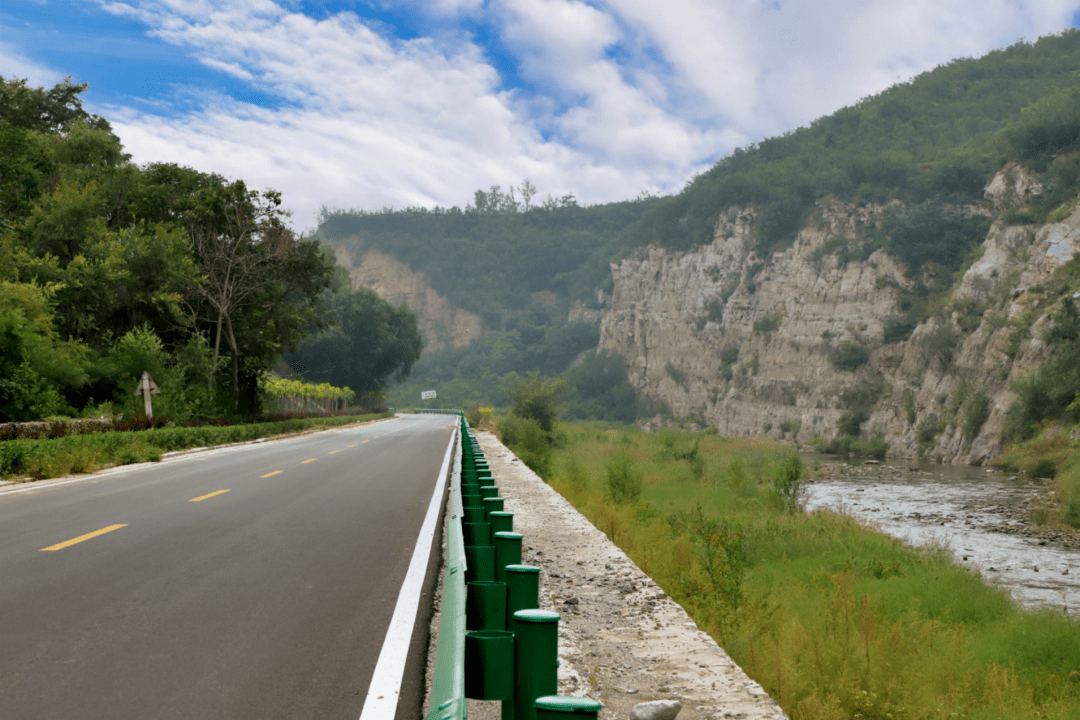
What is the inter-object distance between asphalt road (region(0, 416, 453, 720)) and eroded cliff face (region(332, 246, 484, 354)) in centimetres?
14334

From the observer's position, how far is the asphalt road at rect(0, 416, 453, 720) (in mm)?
4121

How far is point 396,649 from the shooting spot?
5.03m

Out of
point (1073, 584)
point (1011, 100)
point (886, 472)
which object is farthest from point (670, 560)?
point (1011, 100)

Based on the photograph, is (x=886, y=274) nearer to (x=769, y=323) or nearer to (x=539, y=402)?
(x=769, y=323)

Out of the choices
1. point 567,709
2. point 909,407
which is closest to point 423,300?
point 909,407

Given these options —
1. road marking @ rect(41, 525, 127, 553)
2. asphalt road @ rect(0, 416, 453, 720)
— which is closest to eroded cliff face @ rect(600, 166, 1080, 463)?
asphalt road @ rect(0, 416, 453, 720)

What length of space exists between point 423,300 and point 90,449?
140m

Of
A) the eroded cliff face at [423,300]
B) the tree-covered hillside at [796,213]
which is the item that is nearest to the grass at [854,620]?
the tree-covered hillside at [796,213]

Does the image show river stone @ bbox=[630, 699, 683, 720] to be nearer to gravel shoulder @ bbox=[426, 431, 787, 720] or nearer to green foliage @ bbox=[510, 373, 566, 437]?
gravel shoulder @ bbox=[426, 431, 787, 720]

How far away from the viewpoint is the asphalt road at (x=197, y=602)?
4121 mm

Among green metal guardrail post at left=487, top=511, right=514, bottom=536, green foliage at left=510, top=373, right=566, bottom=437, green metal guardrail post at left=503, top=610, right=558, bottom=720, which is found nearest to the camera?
green metal guardrail post at left=503, top=610, right=558, bottom=720

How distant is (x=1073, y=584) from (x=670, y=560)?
928cm

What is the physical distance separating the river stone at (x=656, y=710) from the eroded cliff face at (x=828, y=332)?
167ft

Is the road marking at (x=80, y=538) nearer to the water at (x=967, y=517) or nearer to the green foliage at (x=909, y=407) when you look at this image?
the water at (x=967, y=517)
